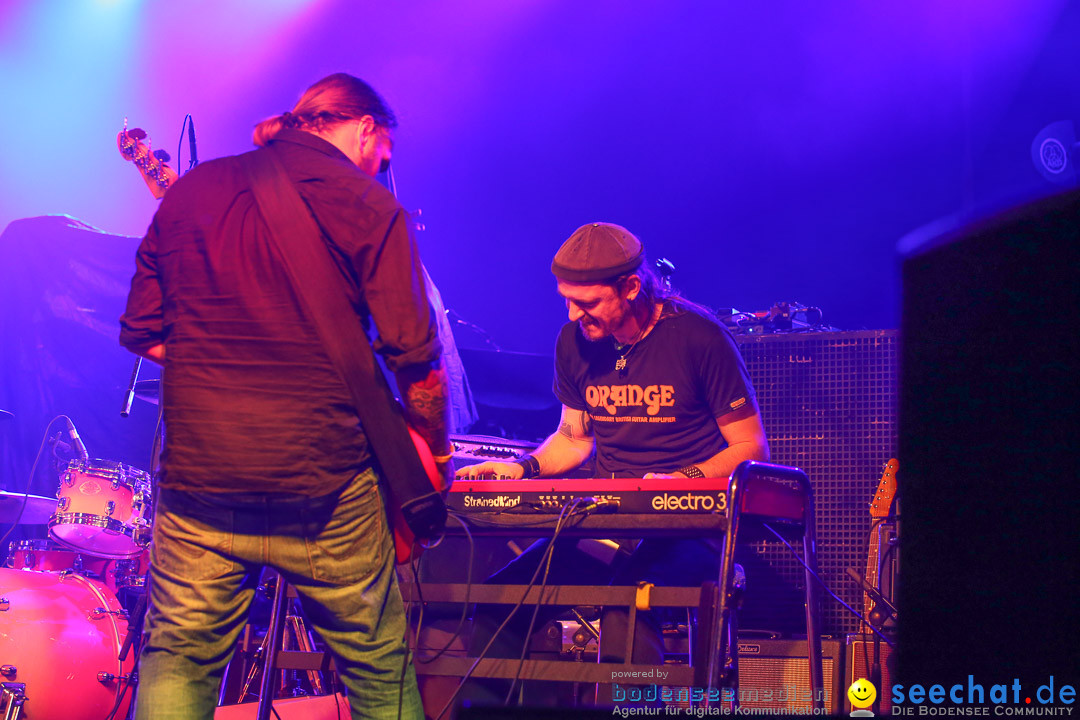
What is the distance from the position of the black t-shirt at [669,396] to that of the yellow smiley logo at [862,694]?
3.69 ft

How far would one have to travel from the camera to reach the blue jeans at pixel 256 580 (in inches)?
73.8

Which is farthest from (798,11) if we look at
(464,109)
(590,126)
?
(464,109)

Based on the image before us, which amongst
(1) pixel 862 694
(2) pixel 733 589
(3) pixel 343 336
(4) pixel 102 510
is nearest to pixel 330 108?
(3) pixel 343 336

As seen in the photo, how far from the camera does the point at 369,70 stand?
7.13 m

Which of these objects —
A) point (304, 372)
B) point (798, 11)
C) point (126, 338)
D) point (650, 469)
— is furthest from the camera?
point (798, 11)

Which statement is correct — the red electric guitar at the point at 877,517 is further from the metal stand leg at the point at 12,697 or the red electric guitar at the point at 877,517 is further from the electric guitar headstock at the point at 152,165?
the metal stand leg at the point at 12,697

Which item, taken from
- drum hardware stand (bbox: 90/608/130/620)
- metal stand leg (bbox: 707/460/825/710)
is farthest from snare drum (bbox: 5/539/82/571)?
metal stand leg (bbox: 707/460/825/710)

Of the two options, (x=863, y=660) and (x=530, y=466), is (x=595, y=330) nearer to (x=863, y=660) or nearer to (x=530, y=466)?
(x=530, y=466)

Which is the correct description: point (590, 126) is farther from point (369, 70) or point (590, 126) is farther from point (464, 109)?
point (369, 70)

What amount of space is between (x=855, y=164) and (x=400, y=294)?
5.59 meters

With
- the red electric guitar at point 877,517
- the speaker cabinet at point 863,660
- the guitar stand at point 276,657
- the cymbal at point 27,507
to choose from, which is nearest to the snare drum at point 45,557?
the cymbal at point 27,507

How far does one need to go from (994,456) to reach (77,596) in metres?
4.66

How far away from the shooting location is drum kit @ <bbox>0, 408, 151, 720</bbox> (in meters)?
3.86

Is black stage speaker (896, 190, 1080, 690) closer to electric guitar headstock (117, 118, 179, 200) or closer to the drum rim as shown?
electric guitar headstock (117, 118, 179, 200)
